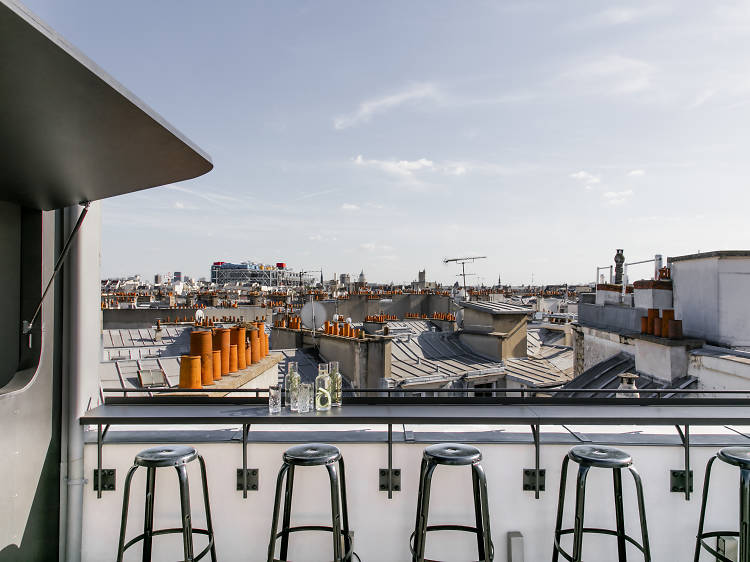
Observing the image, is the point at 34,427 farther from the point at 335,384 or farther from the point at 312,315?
the point at 312,315

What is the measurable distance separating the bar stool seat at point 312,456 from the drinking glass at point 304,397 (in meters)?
0.19

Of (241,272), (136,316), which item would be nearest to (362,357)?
Result: (136,316)

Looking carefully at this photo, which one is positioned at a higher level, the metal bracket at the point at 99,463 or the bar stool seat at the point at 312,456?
the bar stool seat at the point at 312,456

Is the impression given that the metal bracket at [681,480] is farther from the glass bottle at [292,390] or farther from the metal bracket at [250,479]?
the metal bracket at [250,479]

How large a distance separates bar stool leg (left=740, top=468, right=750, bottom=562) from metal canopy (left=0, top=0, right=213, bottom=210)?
240 centimetres

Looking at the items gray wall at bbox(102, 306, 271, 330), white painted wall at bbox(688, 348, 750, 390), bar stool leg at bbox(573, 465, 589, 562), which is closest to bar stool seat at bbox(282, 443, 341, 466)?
bar stool leg at bbox(573, 465, 589, 562)

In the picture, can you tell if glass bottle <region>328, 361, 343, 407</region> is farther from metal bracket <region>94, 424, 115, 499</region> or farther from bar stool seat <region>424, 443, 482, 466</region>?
metal bracket <region>94, 424, 115, 499</region>

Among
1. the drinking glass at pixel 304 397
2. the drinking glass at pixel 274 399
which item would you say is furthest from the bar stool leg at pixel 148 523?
the drinking glass at pixel 304 397

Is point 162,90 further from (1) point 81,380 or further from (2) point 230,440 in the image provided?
(2) point 230,440

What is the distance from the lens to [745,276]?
568 centimetres

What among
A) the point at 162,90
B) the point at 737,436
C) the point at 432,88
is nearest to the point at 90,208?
the point at 162,90

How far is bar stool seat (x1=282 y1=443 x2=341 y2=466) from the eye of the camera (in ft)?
6.21

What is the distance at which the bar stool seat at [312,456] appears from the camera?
74.5 inches

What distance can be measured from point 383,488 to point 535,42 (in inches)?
159
